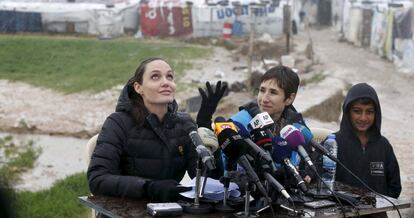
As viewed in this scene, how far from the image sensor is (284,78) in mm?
5438

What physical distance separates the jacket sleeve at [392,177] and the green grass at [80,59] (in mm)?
16053

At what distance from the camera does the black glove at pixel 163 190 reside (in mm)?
4320

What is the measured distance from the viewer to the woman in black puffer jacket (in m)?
4.82

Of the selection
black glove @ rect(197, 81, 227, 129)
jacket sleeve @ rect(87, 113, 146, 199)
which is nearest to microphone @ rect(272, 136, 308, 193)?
black glove @ rect(197, 81, 227, 129)

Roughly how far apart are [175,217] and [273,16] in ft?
114

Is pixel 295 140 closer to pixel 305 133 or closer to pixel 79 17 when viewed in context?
pixel 305 133

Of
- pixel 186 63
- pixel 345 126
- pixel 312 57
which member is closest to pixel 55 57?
pixel 186 63

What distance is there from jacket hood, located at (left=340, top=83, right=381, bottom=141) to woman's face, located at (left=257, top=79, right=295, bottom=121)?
1.75 feet

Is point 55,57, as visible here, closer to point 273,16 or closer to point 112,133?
point 273,16

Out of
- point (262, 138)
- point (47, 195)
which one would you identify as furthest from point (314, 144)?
point (47, 195)

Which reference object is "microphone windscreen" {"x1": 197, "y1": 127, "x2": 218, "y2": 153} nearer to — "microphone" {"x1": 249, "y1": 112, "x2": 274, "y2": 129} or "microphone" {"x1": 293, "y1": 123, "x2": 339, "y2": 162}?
"microphone" {"x1": 249, "y1": 112, "x2": 274, "y2": 129}

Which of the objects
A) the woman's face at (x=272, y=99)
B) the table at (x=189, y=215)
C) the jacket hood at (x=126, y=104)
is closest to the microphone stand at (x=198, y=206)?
the table at (x=189, y=215)

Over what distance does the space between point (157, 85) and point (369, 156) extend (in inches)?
67.3

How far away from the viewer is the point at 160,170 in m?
4.93
